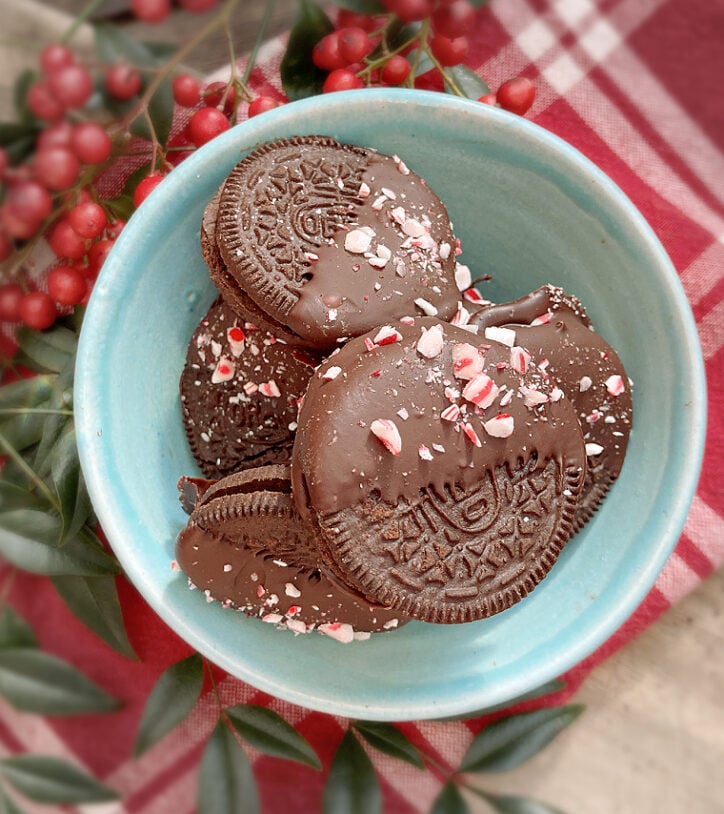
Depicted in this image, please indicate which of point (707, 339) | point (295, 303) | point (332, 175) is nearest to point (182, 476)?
point (295, 303)

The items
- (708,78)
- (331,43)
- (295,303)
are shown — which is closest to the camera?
(295,303)

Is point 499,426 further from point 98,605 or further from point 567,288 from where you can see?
point 98,605

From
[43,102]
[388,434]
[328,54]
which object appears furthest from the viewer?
[328,54]

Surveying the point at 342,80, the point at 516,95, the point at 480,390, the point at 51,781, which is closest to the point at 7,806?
the point at 51,781

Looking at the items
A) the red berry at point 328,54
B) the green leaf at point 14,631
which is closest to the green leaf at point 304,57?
the red berry at point 328,54

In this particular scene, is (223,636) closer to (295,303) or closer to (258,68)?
(295,303)

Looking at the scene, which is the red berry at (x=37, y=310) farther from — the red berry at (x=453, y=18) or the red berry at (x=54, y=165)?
the red berry at (x=453, y=18)

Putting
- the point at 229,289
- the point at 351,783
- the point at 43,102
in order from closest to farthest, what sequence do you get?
the point at 43,102 < the point at 229,289 < the point at 351,783
